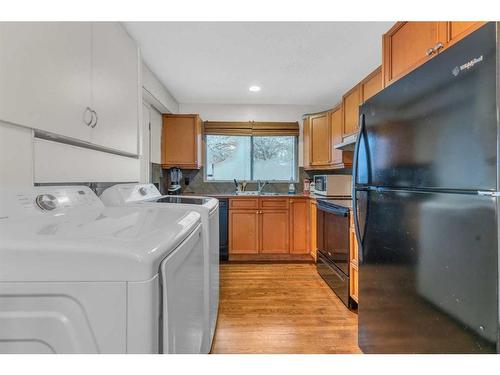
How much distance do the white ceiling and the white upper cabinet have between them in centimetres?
55

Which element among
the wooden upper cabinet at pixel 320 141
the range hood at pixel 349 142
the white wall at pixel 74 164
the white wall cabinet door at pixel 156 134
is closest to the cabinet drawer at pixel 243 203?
the wooden upper cabinet at pixel 320 141

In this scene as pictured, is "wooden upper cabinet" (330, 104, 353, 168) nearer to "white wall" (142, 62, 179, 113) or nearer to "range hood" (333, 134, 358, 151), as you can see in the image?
"range hood" (333, 134, 358, 151)

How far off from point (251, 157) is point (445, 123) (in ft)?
10.9

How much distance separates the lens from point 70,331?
0.57 meters

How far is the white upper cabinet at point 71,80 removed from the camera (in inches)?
34.6

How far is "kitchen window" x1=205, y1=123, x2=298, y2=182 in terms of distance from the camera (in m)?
4.15

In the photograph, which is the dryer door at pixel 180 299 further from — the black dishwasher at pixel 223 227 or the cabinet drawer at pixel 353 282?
the black dishwasher at pixel 223 227

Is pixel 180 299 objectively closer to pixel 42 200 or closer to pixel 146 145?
pixel 42 200

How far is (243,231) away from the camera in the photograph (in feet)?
11.6

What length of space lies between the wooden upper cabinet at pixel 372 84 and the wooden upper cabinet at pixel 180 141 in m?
2.22

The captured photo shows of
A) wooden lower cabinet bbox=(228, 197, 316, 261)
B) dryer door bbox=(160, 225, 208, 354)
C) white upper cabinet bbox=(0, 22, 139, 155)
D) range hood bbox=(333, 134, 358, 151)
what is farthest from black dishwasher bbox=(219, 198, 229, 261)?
dryer door bbox=(160, 225, 208, 354)
